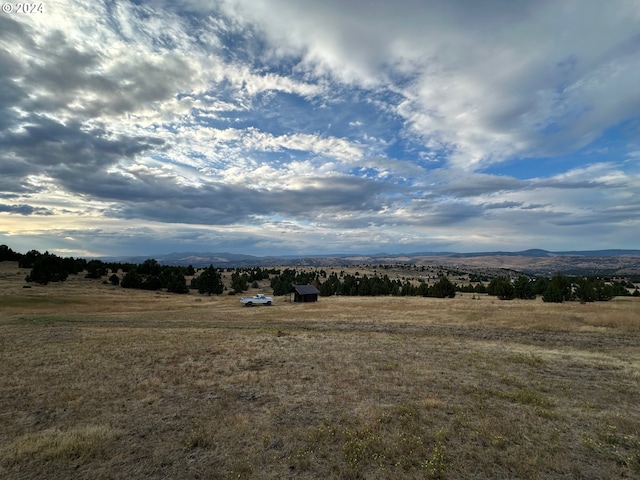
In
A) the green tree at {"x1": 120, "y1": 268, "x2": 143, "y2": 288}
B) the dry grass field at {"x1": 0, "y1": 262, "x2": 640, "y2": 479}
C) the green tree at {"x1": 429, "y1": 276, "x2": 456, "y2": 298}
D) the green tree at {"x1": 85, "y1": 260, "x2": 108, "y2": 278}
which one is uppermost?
the green tree at {"x1": 85, "y1": 260, "x2": 108, "y2": 278}

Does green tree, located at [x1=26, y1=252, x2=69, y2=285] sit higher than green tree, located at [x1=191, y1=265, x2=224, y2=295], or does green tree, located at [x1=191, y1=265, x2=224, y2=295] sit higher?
green tree, located at [x1=26, y1=252, x2=69, y2=285]

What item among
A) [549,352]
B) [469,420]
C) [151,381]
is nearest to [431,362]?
[469,420]

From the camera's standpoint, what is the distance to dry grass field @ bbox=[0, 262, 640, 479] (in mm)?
8102

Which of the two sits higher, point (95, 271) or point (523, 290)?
point (95, 271)

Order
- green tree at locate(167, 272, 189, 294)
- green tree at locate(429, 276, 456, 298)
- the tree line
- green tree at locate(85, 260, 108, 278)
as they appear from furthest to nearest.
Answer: green tree at locate(85, 260, 108, 278), green tree at locate(167, 272, 189, 294), green tree at locate(429, 276, 456, 298), the tree line

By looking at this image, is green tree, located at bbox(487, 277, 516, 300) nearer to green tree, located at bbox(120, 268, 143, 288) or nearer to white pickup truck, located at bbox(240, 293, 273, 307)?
white pickup truck, located at bbox(240, 293, 273, 307)

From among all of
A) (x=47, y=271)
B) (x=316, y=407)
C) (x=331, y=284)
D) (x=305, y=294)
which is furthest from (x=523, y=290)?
(x=47, y=271)

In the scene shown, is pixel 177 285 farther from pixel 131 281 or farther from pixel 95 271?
pixel 95 271

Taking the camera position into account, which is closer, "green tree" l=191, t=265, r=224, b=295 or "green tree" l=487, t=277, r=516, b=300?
"green tree" l=487, t=277, r=516, b=300

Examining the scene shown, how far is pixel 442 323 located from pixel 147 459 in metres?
31.3

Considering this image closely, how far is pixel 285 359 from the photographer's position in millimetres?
18656

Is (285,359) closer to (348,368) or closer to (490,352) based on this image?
(348,368)

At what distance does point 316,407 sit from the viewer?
1170 cm

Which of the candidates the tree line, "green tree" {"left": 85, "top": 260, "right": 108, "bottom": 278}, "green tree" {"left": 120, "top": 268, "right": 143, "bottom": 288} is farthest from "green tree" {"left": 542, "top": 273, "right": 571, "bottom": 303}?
"green tree" {"left": 85, "top": 260, "right": 108, "bottom": 278}
